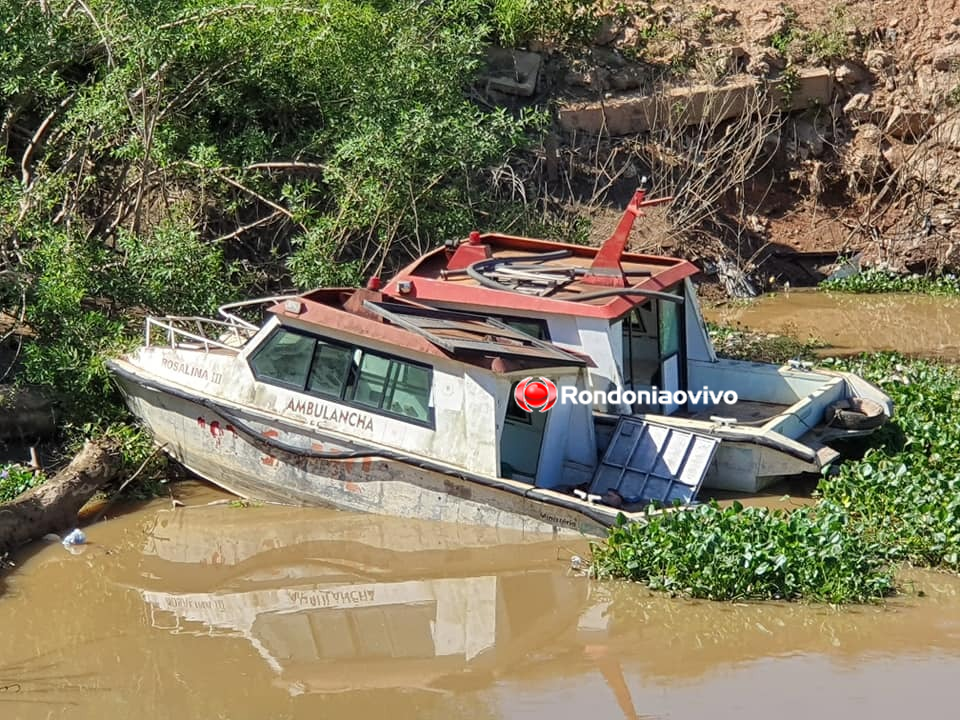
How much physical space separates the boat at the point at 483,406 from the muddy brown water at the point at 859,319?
14.7 ft

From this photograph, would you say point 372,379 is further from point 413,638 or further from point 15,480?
point 15,480

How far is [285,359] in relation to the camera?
33.4ft

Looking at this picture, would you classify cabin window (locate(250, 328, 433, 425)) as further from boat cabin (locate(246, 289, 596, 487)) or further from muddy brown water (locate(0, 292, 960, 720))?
muddy brown water (locate(0, 292, 960, 720))

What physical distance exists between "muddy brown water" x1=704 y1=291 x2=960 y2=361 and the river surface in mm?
7164

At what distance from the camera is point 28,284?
464 inches

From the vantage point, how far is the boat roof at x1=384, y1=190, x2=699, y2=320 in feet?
33.2

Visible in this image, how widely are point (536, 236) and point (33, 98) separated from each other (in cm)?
579

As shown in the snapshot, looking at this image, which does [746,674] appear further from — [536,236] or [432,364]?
[536,236]

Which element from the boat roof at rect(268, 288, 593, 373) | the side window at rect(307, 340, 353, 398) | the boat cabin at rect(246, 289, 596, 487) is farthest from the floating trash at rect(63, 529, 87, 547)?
the boat roof at rect(268, 288, 593, 373)

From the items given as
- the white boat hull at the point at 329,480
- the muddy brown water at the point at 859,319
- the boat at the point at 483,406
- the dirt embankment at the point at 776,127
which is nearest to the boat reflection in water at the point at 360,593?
the white boat hull at the point at 329,480

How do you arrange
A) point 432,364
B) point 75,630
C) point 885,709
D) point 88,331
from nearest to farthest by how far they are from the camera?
point 885,709
point 75,630
point 432,364
point 88,331

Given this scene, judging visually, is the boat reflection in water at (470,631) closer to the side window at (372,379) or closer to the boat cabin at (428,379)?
the boat cabin at (428,379)

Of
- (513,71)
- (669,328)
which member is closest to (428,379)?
(669,328)

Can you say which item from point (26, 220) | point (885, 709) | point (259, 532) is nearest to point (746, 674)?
point (885, 709)
